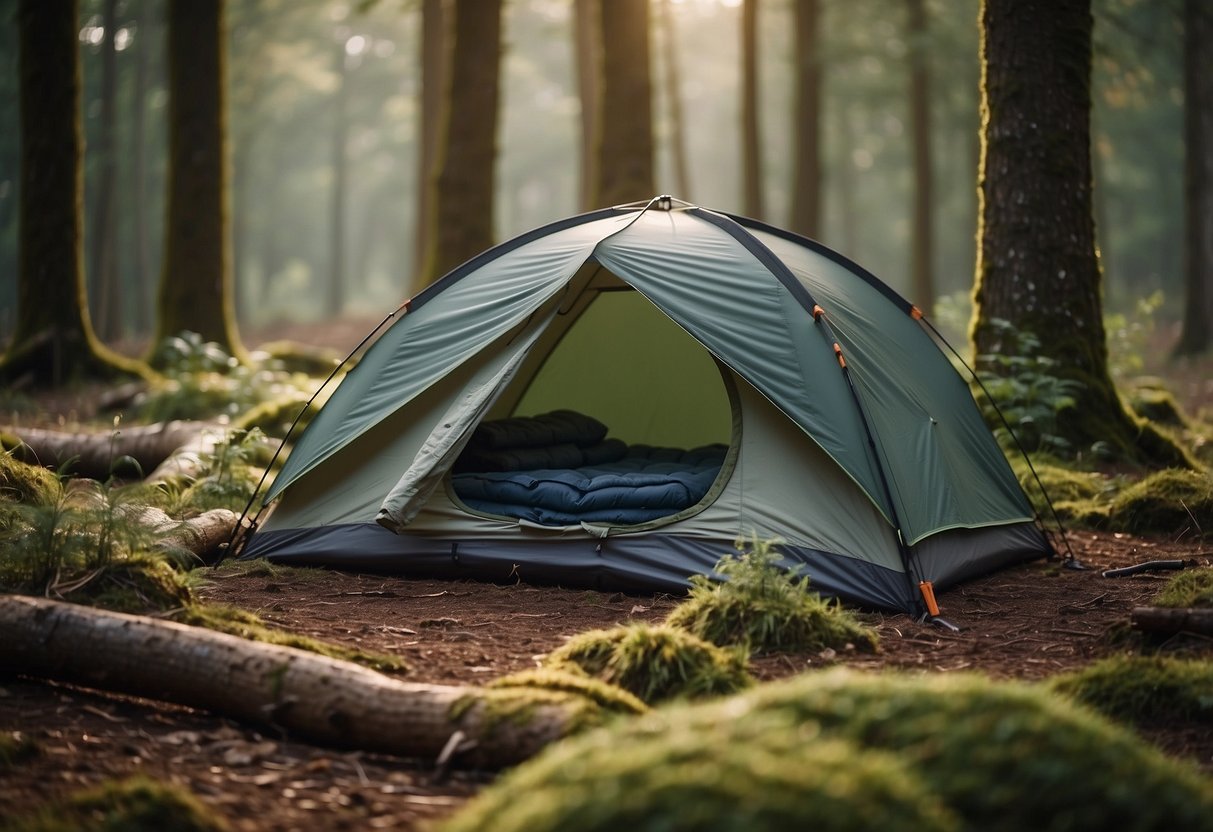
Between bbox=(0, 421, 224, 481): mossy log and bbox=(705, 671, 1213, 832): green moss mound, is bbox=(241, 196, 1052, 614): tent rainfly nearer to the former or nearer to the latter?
bbox=(0, 421, 224, 481): mossy log

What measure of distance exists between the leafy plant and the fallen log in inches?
132

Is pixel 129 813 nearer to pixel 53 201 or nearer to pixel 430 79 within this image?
pixel 53 201

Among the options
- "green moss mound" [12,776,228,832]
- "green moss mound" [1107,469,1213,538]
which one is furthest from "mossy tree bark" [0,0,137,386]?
"green moss mound" [12,776,228,832]

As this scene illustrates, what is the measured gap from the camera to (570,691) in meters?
3.38

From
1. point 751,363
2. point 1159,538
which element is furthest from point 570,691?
point 1159,538

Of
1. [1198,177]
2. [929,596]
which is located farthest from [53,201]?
[1198,177]

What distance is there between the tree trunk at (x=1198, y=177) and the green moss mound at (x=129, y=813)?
48.8ft

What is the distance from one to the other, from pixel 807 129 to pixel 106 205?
12076 millimetres

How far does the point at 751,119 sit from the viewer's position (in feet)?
60.1

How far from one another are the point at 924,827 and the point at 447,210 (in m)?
9.97

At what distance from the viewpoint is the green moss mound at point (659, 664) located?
371cm

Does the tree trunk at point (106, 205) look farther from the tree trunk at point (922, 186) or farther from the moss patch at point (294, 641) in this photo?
the moss patch at point (294, 641)

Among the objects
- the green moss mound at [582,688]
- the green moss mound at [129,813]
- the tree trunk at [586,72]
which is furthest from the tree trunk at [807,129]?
the green moss mound at [129,813]

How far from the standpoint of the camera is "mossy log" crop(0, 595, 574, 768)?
3.19 metres
